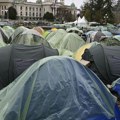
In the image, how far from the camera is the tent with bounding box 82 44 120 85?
11.4 meters

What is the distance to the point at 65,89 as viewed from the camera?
7457 mm

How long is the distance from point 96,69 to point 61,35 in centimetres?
1012

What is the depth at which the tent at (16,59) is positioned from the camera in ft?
36.6

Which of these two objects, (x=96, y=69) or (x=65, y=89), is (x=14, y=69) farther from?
(x=65, y=89)

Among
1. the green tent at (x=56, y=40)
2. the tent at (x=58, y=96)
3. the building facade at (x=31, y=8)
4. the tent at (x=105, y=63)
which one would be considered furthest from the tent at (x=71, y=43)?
the building facade at (x=31, y=8)

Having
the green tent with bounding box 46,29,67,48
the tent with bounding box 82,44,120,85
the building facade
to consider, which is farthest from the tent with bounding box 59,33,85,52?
the building facade

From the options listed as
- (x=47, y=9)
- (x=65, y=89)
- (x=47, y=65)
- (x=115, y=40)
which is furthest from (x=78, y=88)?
(x=47, y=9)

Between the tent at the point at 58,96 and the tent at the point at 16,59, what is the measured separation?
3281 millimetres

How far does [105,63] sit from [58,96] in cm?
440

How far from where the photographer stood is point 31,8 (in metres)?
152

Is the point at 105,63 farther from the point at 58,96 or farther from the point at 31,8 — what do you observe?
the point at 31,8

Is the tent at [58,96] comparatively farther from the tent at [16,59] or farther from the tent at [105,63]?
the tent at [105,63]

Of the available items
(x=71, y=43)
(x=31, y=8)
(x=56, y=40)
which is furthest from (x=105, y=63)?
(x=31, y=8)

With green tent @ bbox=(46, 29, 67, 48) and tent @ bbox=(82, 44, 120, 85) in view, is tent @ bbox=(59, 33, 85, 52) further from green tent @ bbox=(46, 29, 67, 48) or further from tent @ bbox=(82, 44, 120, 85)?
tent @ bbox=(82, 44, 120, 85)
